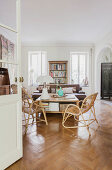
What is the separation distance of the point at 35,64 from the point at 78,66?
9.01 ft

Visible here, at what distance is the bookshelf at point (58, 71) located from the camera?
27.0ft

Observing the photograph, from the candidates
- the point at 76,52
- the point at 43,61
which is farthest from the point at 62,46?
the point at 43,61

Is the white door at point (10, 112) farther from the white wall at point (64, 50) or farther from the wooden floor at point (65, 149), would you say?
the white wall at point (64, 50)

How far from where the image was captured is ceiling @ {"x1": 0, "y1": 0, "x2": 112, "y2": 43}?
3941 mm

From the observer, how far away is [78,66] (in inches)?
337

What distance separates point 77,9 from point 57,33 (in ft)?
7.68

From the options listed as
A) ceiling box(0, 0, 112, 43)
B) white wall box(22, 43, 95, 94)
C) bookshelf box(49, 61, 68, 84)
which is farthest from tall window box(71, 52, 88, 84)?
ceiling box(0, 0, 112, 43)

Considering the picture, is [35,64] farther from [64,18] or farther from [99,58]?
[64,18]

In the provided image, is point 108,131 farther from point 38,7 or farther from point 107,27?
point 107,27

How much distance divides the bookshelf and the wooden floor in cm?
536

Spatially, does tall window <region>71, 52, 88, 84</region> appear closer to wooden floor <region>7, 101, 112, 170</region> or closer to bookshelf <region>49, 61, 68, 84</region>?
bookshelf <region>49, 61, 68, 84</region>

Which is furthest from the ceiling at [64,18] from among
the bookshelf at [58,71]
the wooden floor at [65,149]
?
the wooden floor at [65,149]

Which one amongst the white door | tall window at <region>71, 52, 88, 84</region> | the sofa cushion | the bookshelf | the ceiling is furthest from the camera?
tall window at <region>71, 52, 88, 84</region>

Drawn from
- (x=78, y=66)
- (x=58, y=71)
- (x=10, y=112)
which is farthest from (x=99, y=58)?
(x=10, y=112)
